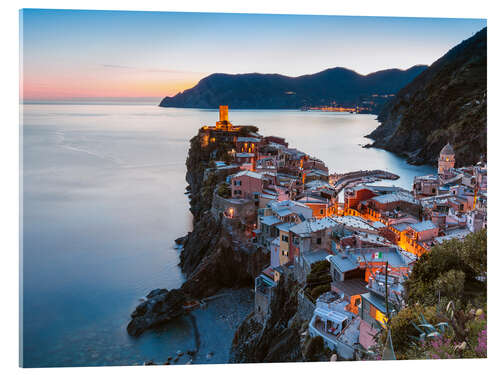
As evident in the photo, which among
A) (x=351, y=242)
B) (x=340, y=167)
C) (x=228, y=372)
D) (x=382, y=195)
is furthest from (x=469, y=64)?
(x=228, y=372)

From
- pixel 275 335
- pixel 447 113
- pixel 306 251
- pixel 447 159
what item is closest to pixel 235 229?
pixel 306 251

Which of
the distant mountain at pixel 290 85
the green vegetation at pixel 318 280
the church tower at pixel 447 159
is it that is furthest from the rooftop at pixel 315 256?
the church tower at pixel 447 159

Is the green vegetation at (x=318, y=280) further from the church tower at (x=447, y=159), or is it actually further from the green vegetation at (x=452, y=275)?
the church tower at (x=447, y=159)

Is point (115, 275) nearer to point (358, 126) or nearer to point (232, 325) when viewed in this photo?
point (232, 325)

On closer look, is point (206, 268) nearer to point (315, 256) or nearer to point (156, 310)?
point (156, 310)

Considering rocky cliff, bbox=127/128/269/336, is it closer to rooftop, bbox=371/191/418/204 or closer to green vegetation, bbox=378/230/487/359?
rooftop, bbox=371/191/418/204

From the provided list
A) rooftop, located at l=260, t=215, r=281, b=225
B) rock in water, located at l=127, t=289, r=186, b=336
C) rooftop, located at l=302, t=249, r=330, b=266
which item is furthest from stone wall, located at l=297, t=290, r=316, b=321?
rock in water, located at l=127, t=289, r=186, b=336
